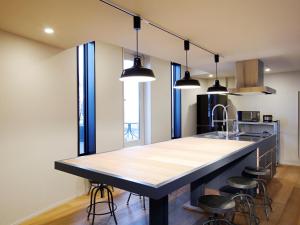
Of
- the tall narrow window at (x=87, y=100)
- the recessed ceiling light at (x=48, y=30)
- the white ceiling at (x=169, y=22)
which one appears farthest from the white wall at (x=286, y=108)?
the recessed ceiling light at (x=48, y=30)

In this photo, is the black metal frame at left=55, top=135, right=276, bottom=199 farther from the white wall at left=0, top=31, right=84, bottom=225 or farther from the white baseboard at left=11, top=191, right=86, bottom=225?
the white baseboard at left=11, top=191, right=86, bottom=225

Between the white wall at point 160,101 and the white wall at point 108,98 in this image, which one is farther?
the white wall at point 160,101

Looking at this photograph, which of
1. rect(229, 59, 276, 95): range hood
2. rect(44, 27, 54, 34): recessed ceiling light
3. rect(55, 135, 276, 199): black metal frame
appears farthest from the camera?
rect(229, 59, 276, 95): range hood

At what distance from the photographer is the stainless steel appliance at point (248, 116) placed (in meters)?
6.36

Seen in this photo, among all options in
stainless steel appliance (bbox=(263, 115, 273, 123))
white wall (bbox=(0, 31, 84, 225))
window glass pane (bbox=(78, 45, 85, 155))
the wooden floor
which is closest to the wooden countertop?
the wooden floor

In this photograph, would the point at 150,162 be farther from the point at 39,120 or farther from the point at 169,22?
the point at 39,120

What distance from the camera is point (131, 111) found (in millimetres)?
5469

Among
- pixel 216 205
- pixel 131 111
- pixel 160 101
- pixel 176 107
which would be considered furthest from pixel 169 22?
pixel 176 107

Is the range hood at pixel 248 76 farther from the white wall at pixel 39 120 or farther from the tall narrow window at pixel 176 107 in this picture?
the white wall at pixel 39 120

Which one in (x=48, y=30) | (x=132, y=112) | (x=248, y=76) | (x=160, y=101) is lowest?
(x=132, y=112)

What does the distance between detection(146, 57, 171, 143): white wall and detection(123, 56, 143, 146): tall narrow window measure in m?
0.31

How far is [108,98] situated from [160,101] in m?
1.68

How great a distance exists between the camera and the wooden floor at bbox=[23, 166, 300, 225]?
3.07 metres

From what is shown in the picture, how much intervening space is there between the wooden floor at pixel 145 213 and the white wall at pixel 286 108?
2.35m
